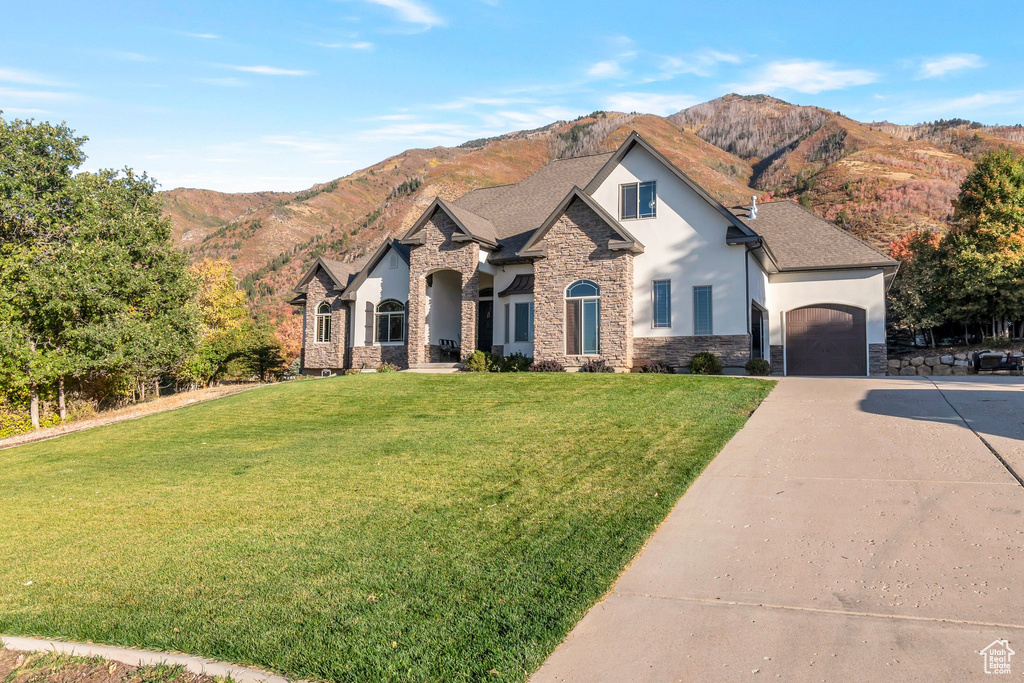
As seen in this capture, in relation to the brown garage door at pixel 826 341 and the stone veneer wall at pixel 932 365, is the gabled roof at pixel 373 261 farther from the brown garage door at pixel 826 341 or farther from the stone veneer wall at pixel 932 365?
the stone veneer wall at pixel 932 365

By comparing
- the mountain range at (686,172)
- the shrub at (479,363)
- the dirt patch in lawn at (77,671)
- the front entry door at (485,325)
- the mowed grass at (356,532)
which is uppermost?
the mountain range at (686,172)

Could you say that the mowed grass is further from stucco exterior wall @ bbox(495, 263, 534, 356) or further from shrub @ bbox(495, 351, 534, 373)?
stucco exterior wall @ bbox(495, 263, 534, 356)

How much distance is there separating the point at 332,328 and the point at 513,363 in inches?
399

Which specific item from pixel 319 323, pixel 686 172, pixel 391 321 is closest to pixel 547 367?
pixel 391 321

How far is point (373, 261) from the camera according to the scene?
2695 cm

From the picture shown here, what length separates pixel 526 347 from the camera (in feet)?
75.6

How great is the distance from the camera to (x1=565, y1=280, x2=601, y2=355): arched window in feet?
70.3

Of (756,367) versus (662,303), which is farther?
(662,303)

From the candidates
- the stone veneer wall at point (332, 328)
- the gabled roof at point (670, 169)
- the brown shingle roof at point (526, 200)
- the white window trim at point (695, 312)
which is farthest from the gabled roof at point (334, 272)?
the white window trim at point (695, 312)

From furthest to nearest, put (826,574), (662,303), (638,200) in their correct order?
1. (638,200)
2. (662,303)
3. (826,574)

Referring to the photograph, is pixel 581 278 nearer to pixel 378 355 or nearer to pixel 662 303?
pixel 662 303

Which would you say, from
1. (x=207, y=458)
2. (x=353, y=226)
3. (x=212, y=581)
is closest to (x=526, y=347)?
(x=207, y=458)

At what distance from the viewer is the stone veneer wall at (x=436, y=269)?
77.2ft

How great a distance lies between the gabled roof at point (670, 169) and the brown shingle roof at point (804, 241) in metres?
3.05
